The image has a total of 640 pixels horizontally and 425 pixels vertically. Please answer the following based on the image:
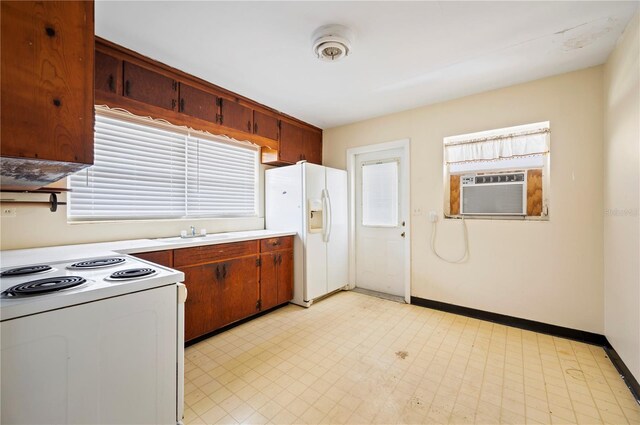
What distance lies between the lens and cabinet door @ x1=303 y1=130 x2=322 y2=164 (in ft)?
13.1

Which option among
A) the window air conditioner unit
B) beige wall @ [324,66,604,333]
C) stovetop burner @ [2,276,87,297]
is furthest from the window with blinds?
the window air conditioner unit

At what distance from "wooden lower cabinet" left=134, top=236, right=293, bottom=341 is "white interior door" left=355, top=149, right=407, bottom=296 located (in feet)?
4.00

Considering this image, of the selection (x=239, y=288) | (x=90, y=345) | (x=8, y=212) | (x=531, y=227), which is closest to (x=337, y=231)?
(x=239, y=288)

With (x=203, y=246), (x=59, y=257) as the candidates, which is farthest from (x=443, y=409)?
(x=59, y=257)

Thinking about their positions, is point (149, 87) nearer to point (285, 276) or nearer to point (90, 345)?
point (90, 345)

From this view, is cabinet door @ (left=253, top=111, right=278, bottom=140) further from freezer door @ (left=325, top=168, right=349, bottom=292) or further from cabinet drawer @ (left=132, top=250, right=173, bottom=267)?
cabinet drawer @ (left=132, top=250, right=173, bottom=267)

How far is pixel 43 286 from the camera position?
1.07m

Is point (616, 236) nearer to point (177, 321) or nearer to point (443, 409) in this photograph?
point (443, 409)

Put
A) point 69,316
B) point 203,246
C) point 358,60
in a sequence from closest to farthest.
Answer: point 69,316 < point 358,60 < point 203,246

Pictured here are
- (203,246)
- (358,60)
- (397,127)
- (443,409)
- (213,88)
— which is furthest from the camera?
(397,127)

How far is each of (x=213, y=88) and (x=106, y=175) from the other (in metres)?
1.30

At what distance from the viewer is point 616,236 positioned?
210 cm

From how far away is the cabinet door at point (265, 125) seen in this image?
10.6ft

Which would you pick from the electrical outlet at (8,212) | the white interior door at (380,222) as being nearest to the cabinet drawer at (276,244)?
the white interior door at (380,222)
